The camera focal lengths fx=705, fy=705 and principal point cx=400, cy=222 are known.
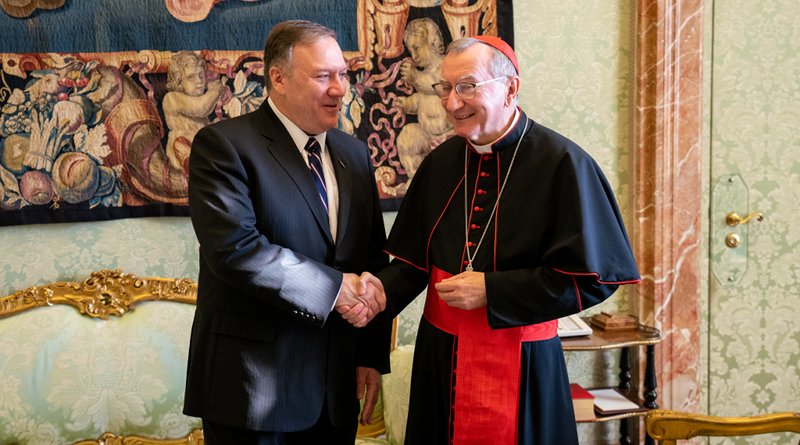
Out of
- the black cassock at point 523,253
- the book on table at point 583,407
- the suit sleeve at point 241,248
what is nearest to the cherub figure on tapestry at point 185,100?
the suit sleeve at point 241,248

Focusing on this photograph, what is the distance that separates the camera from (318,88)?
2.13m

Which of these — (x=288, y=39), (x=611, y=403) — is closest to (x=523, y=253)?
(x=288, y=39)

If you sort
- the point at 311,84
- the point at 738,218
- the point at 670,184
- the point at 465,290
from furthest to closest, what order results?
the point at 738,218, the point at 670,184, the point at 311,84, the point at 465,290

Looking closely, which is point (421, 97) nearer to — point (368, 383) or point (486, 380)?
point (368, 383)

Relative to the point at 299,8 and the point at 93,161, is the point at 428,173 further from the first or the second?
the point at 93,161

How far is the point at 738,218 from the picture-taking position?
138 inches

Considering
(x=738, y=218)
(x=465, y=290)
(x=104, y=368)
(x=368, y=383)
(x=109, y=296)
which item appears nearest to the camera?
(x=465, y=290)

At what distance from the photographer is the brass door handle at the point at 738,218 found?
3.50 m

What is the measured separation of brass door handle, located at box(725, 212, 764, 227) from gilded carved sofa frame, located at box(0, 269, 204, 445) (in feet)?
8.48

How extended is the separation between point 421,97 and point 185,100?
3.44ft

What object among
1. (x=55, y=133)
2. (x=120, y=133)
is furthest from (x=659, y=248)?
(x=55, y=133)

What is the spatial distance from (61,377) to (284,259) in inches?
57.4

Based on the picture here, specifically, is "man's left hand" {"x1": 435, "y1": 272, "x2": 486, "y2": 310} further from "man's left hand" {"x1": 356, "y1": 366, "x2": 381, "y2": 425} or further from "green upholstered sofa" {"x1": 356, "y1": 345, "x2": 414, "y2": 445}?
"green upholstered sofa" {"x1": 356, "y1": 345, "x2": 414, "y2": 445}

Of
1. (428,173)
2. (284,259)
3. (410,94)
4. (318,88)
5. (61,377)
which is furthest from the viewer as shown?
(410,94)
